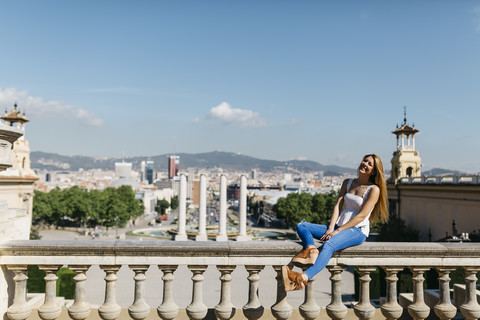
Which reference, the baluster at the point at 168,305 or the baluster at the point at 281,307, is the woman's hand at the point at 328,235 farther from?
Answer: the baluster at the point at 168,305

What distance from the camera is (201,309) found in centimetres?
487

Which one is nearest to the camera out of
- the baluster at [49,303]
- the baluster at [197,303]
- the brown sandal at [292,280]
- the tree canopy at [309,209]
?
the brown sandal at [292,280]

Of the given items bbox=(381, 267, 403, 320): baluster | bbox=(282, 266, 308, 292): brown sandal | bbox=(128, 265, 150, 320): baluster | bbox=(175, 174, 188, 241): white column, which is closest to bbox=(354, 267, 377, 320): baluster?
bbox=(381, 267, 403, 320): baluster

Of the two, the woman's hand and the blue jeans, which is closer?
the blue jeans

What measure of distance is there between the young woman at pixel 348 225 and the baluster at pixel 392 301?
560mm

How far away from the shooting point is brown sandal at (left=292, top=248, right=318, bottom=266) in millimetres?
4581

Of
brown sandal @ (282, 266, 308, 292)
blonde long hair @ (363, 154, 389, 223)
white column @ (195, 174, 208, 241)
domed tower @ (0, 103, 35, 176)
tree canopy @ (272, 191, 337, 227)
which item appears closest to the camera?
brown sandal @ (282, 266, 308, 292)

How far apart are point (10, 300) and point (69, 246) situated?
0.97 metres

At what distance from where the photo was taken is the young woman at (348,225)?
4.55 meters

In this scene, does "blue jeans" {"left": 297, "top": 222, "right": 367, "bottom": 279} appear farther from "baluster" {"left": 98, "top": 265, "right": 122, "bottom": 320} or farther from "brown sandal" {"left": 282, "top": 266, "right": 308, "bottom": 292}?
"baluster" {"left": 98, "top": 265, "right": 122, "bottom": 320}

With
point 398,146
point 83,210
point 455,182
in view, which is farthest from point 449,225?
point 83,210

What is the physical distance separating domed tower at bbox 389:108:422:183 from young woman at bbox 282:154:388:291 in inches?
1924

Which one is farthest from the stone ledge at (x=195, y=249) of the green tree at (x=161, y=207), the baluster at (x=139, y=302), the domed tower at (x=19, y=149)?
the green tree at (x=161, y=207)

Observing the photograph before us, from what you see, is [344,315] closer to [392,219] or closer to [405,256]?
[405,256]
